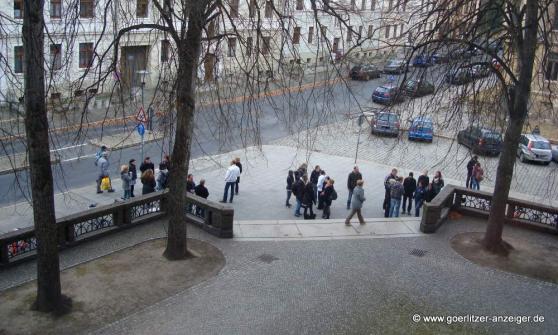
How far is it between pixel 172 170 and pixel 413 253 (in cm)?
609

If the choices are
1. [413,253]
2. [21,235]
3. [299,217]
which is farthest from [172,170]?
[299,217]

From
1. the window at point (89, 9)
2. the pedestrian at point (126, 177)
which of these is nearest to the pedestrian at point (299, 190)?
the pedestrian at point (126, 177)

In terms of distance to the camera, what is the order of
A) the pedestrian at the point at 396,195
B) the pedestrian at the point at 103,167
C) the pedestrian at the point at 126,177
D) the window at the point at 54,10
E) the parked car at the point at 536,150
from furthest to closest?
the parked car at the point at 536,150, the pedestrian at the point at 103,167, the pedestrian at the point at 126,177, the pedestrian at the point at 396,195, the window at the point at 54,10

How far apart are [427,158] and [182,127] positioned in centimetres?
1853

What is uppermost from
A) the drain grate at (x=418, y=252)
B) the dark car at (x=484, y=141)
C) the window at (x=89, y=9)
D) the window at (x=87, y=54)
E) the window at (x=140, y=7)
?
the window at (x=140, y=7)

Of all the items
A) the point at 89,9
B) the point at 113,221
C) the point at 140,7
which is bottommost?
the point at 113,221

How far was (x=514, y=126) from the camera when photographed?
14.2 meters

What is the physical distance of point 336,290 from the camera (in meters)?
12.4

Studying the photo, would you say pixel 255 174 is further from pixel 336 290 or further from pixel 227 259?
pixel 336 290

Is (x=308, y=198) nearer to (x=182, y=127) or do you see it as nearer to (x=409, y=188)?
(x=409, y=188)

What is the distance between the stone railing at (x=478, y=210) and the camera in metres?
16.1

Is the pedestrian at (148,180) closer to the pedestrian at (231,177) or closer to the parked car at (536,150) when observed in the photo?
the pedestrian at (231,177)

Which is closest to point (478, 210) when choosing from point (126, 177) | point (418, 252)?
point (418, 252)

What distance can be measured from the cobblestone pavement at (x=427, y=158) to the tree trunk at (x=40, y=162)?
15.3 m
